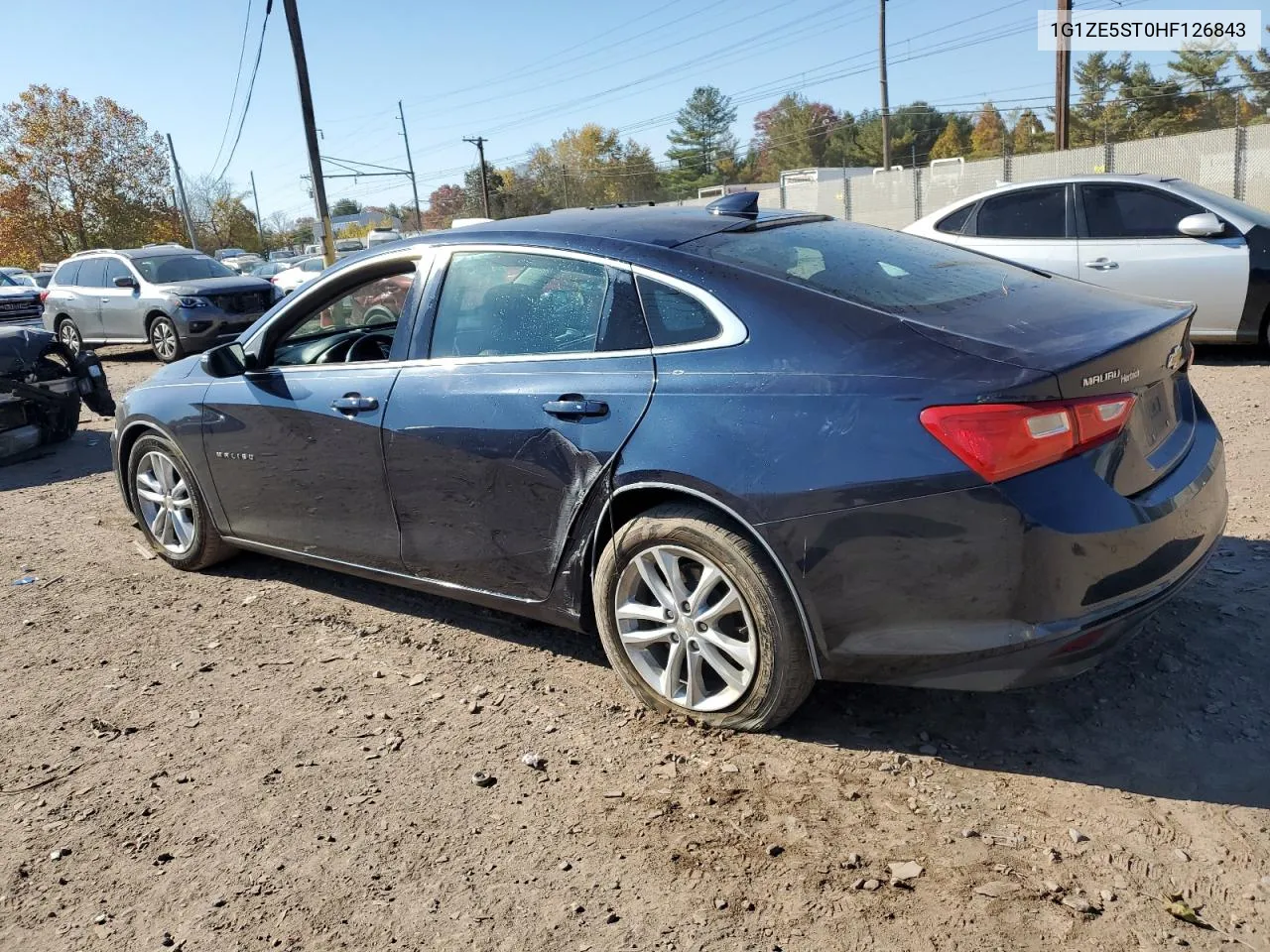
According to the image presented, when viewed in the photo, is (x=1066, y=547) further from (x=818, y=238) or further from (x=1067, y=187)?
(x=1067, y=187)

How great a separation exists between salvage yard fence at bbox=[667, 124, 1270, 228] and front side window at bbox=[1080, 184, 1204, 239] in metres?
4.10

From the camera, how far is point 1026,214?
894cm

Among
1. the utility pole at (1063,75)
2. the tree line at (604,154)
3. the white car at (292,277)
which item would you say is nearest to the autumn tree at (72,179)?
the tree line at (604,154)

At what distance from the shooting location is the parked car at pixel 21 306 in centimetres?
1764

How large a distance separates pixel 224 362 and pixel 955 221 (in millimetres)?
7170

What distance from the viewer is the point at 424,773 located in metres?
3.14

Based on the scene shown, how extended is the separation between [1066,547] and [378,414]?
2493 millimetres

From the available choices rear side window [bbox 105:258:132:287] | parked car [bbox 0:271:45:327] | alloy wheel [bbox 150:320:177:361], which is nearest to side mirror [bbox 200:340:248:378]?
alloy wheel [bbox 150:320:177:361]

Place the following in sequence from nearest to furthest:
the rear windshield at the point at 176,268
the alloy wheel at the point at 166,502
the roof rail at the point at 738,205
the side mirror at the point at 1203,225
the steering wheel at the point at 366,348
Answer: the roof rail at the point at 738,205
the steering wheel at the point at 366,348
the alloy wheel at the point at 166,502
the side mirror at the point at 1203,225
the rear windshield at the point at 176,268

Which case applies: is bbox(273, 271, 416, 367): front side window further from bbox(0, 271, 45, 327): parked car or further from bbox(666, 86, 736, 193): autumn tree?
bbox(666, 86, 736, 193): autumn tree

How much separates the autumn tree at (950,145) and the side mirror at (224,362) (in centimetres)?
8067

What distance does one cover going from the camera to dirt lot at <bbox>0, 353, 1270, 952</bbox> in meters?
2.41

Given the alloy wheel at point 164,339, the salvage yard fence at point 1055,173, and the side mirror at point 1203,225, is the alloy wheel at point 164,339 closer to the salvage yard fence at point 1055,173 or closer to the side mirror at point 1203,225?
the salvage yard fence at point 1055,173

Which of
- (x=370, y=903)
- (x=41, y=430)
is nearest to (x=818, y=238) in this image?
(x=370, y=903)
